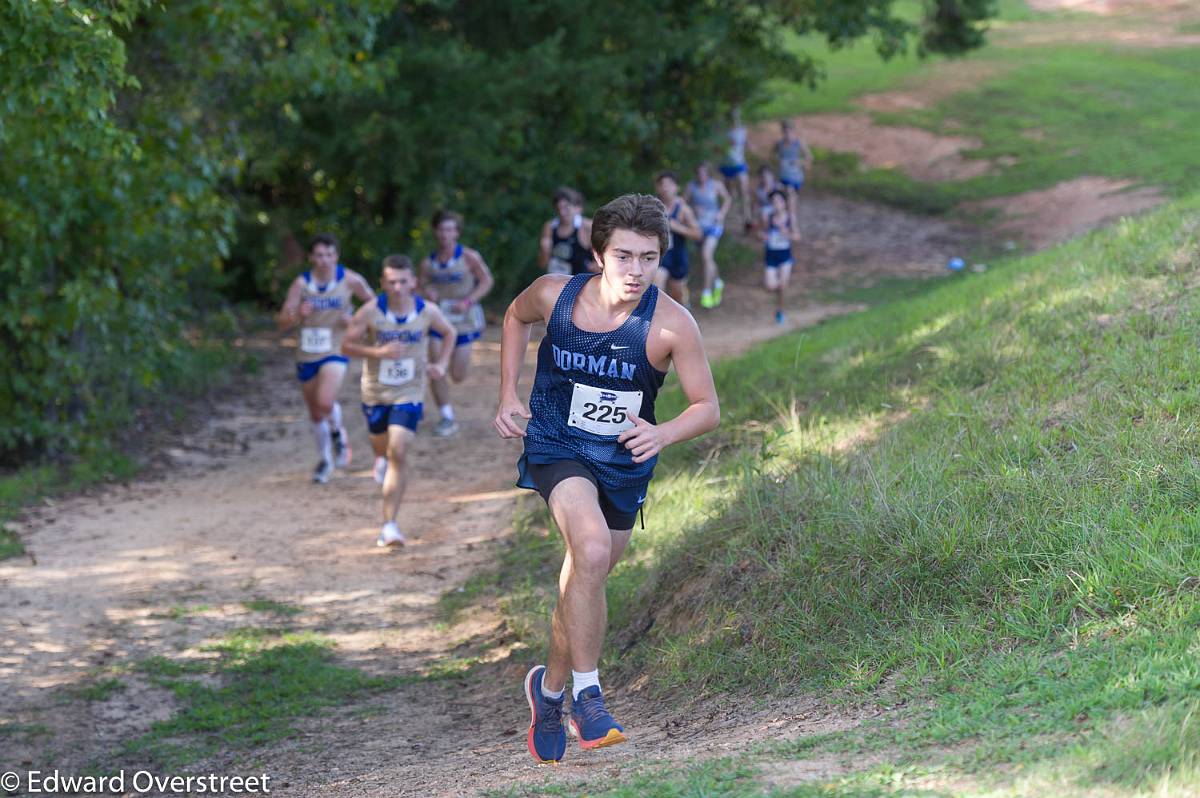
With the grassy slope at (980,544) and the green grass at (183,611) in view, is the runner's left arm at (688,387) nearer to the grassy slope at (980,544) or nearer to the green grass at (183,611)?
the grassy slope at (980,544)

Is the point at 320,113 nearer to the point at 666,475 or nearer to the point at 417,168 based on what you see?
the point at 417,168

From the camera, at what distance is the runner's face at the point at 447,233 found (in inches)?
460

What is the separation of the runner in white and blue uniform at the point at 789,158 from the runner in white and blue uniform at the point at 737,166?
0.68 m

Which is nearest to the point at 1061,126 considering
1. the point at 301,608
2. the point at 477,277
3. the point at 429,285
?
the point at 477,277

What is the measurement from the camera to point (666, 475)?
8703 mm

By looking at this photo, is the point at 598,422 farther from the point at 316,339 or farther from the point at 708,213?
the point at 708,213

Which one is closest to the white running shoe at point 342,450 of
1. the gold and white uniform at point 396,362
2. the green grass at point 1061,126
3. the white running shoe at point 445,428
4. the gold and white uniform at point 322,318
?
the gold and white uniform at point 322,318

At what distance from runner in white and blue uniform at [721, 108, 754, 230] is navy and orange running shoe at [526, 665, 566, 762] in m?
17.0

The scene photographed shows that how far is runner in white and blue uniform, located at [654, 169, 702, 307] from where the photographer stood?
14211 millimetres

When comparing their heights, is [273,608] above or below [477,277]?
below

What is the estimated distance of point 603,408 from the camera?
4980 millimetres

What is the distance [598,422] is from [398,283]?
4.44m

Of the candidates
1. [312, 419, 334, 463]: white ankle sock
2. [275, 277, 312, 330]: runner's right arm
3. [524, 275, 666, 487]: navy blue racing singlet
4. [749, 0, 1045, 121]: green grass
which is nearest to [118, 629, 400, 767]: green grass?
[524, 275, 666, 487]: navy blue racing singlet

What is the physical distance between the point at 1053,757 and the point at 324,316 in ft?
25.9
